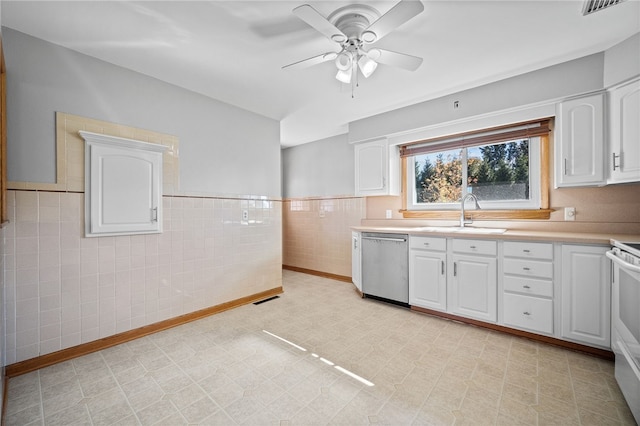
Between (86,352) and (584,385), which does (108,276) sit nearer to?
(86,352)

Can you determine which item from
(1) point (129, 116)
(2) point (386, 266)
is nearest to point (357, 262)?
(2) point (386, 266)

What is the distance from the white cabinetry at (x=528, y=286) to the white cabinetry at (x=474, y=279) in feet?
0.33

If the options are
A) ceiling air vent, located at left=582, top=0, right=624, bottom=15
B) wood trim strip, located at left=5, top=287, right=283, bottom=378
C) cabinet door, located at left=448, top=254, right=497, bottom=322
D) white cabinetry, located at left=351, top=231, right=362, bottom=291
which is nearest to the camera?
ceiling air vent, located at left=582, top=0, right=624, bottom=15

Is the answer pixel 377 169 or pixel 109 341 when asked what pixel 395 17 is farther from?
pixel 109 341

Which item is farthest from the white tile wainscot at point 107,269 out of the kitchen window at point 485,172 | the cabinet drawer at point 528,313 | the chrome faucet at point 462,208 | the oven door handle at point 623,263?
the oven door handle at point 623,263

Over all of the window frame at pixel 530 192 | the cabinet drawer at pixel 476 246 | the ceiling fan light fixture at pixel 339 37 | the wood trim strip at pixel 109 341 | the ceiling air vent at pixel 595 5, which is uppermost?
the ceiling air vent at pixel 595 5

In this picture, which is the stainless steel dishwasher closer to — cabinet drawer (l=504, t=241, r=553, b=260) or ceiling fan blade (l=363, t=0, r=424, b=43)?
cabinet drawer (l=504, t=241, r=553, b=260)

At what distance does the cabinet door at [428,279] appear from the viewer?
110 inches

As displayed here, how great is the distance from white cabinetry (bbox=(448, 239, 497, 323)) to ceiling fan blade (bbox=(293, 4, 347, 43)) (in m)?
2.13

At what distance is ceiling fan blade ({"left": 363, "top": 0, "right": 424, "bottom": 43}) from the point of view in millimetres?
1436

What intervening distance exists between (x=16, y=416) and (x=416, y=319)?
9.83 ft

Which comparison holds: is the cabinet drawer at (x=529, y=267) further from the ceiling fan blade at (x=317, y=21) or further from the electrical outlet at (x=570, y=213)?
the ceiling fan blade at (x=317, y=21)

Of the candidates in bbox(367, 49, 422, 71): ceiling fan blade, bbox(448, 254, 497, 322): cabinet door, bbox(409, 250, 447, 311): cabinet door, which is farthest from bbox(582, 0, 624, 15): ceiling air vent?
bbox(409, 250, 447, 311): cabinet door

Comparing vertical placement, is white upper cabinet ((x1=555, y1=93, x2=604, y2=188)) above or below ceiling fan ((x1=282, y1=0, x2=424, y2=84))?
below
